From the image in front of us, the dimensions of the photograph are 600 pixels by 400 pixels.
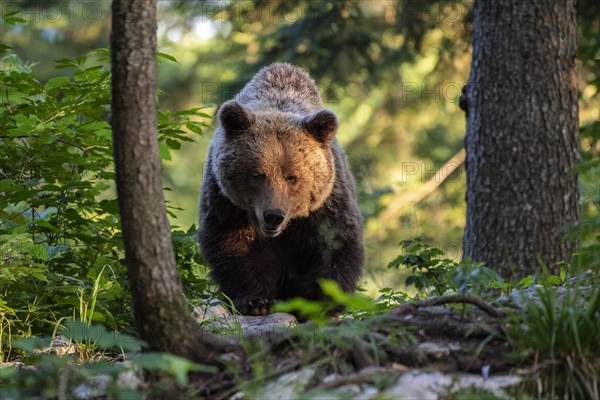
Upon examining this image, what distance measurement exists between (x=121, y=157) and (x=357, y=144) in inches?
593

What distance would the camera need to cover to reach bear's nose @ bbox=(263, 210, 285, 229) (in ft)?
19.4

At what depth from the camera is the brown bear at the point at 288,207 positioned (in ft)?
20.5

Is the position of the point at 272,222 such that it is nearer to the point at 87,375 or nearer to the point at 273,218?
the point at 273,218

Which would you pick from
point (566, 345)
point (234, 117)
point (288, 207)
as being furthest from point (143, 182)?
point (234, 117)

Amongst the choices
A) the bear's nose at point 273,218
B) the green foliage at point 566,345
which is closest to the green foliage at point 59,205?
the bear's nose at point 273,218

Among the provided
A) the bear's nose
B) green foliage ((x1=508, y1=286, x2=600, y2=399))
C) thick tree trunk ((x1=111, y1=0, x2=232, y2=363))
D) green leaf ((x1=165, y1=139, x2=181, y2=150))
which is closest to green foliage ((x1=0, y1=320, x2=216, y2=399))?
thick tree trunk ((x1=111, y1=0, x2=232, y2=363))

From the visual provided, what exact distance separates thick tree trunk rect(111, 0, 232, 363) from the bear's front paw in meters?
2.92

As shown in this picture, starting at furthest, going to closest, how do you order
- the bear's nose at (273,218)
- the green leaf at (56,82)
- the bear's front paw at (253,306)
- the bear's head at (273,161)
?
the bear's front paw at (253,306), the bear's head at (273,161), the bear's nose at (273,218), the green leaf at (56,82)

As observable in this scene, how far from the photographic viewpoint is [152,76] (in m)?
3.35

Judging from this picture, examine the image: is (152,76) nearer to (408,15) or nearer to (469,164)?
(469,164)

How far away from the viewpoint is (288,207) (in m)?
6.07

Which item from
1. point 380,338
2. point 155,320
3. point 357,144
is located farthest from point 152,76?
point 357,144

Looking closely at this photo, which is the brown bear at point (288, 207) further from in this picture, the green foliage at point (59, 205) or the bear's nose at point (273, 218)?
the green foliage at point (59, 205)

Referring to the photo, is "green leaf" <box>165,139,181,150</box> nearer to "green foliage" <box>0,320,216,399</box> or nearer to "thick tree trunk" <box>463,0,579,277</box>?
"thick tree trunk" <box>463,0,579,277</box>
